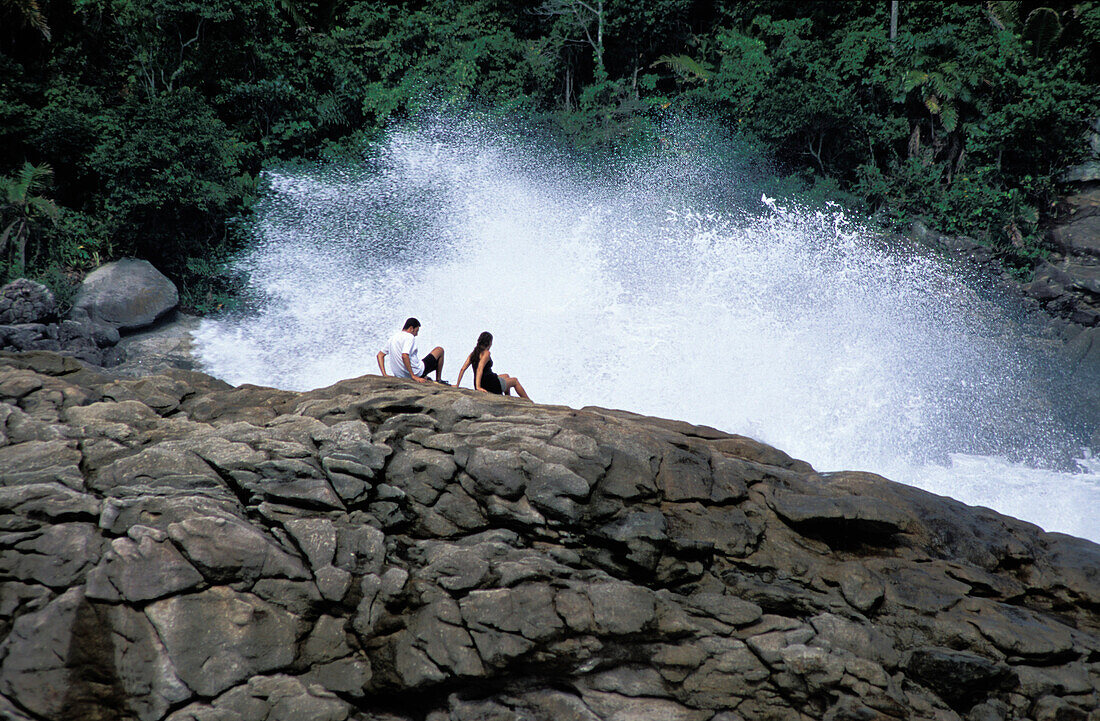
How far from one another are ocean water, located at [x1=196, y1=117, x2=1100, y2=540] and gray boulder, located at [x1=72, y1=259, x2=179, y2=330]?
45.7 inches

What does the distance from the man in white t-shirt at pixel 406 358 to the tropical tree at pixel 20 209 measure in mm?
10718

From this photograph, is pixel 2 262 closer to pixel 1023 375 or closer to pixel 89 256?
pixel 89 256

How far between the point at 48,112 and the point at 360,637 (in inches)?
663

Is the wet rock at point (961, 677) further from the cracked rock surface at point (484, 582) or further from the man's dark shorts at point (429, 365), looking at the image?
the man's dark shorts at point (429, 365)

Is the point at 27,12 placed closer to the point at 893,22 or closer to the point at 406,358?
the point at 406,358

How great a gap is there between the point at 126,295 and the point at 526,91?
13.2m

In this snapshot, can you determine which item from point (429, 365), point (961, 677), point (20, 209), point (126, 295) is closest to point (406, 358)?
point (429, 365)

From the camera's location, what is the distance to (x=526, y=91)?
2244 centimetres

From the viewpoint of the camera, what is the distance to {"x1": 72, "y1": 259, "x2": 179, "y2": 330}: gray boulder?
47.1 ft

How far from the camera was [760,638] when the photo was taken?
468 centimetres

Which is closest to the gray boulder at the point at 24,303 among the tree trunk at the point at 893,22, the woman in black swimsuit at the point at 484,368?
the woman in black swimsuit at the point at 484,368

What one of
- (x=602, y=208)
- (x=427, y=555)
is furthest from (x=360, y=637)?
(x=602, y=208)

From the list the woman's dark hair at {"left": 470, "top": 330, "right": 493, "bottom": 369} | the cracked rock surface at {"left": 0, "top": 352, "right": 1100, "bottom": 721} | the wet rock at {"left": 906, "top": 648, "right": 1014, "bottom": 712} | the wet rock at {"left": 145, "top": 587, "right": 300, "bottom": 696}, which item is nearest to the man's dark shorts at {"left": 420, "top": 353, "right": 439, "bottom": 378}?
the woman's dark hair at {"left": 470, "top": 330, "right": 493, "bottom": 369}

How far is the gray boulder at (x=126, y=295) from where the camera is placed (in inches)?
566
